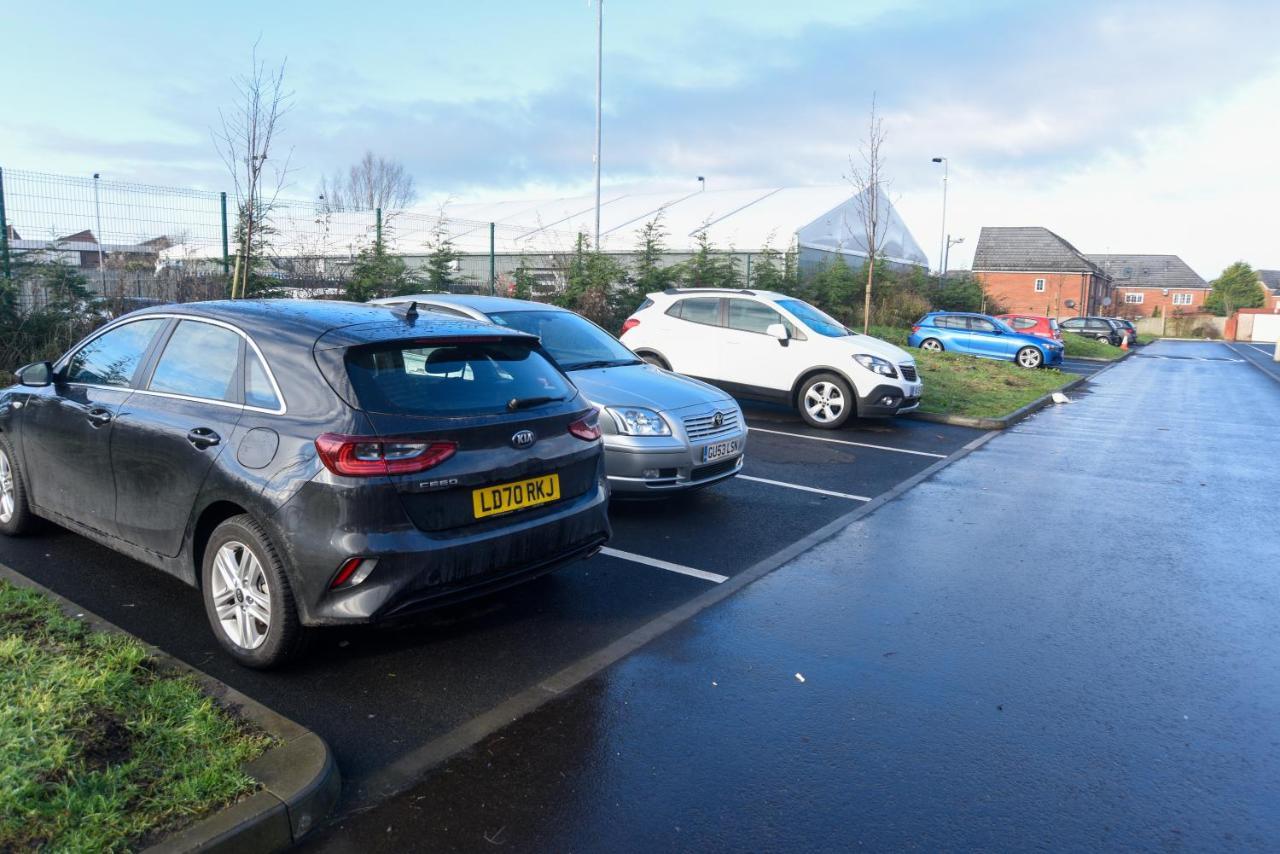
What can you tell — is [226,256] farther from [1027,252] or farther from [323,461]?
[1027,252]

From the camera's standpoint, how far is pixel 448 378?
14.0 ft

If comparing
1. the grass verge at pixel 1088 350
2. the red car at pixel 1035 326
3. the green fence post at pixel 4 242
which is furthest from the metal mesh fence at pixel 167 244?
the grass verge at pixel 1088 350

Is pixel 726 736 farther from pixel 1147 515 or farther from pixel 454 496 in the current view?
pixel 1147 515

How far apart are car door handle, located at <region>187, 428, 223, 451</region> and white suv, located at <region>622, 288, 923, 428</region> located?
8.07 metres

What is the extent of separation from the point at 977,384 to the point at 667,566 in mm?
13813

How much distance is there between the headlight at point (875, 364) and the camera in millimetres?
11812

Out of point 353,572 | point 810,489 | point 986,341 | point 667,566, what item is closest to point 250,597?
point 353,572

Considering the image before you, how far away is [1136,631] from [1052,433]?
8.95 metres

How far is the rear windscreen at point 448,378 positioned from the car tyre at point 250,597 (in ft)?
2.63

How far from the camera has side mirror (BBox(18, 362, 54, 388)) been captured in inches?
204

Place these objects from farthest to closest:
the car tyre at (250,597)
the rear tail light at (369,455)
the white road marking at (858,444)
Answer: the white road marking at (858,444)
the car tyre at (250,597)
the rear tail light at (369,455)

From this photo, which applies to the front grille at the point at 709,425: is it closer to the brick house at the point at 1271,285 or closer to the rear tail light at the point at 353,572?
the rear tail light at the point at 353,572

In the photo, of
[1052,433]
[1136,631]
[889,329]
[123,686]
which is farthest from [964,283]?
[123,686]

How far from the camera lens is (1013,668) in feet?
14.7
